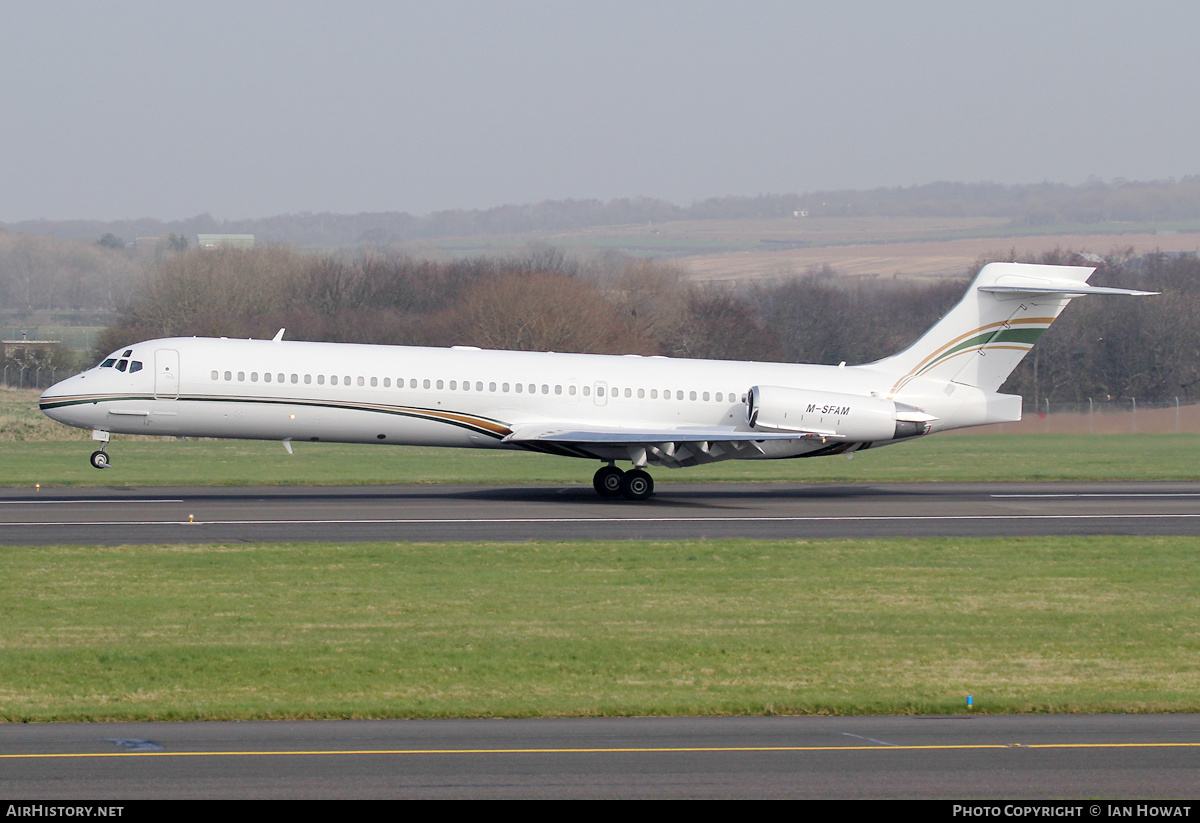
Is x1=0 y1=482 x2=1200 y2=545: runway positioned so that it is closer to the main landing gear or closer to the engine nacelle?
the main landing gear

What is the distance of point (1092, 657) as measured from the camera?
13.9m

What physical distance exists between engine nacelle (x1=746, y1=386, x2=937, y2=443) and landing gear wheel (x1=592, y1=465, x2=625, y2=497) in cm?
339

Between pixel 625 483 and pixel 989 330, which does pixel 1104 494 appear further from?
pixel 625 483

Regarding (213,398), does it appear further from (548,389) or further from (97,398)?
(548,389)

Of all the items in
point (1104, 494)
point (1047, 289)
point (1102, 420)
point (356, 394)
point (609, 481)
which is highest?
point (1047, 289)

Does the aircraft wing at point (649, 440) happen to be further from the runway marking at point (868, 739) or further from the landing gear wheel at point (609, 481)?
the runway marking at point (868, 739)

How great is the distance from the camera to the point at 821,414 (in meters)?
30.0

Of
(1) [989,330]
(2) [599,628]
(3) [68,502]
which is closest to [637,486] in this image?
(1) [989,330]

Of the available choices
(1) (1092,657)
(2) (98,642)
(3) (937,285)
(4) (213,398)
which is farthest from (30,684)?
(3) (937,285)

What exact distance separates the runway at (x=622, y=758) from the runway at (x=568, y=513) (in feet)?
39.3

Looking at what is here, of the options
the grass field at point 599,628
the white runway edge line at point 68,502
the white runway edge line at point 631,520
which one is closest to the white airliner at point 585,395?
the white runway edge line at point 68,502

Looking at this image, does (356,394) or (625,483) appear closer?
(356,394)

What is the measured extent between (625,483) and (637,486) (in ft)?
0.98
